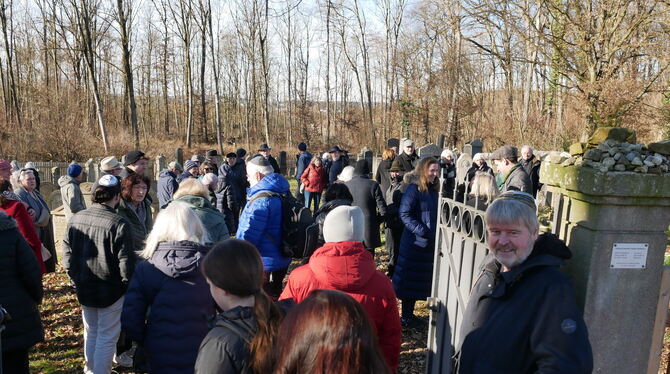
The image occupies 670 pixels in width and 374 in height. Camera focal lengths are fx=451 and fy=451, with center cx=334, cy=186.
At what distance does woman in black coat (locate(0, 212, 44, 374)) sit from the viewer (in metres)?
3.17

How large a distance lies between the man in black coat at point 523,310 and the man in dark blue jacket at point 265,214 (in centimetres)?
258

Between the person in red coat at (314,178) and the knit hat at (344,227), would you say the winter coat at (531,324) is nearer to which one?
the knit hat at (344,227)

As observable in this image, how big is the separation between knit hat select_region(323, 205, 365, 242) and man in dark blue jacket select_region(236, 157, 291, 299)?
184cm

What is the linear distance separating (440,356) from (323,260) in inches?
56.7

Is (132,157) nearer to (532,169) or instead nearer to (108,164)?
(108,164)

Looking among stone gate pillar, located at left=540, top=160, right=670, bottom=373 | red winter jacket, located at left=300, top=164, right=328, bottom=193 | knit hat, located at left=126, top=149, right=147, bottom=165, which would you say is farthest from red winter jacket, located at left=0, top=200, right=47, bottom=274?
red winter jacket, located at left=300, top=164, right=328, bottom=193

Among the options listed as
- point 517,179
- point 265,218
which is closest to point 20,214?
point 265,218

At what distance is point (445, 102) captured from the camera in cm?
2823

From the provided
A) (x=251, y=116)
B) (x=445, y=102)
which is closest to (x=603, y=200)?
(x=445, y=102)

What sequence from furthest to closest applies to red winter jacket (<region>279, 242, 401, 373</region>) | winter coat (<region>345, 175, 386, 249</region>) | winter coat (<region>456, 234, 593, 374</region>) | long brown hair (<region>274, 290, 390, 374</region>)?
winter coat (<region>345, 175, 386, 249</region>), red winter jacket (<region>279, 242, 401, 373</region>), winter coat (<region>456, 234, 593, 374</region>), long brown hair (<region>274, 290, 390, 374</region>)

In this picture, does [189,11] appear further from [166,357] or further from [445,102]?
[166,357]

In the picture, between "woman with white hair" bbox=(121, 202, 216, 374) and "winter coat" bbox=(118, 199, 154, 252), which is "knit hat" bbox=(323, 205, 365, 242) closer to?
"woman with white hair" bbox=(121, 202, 216, 374)

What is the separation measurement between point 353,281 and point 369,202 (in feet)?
12.0

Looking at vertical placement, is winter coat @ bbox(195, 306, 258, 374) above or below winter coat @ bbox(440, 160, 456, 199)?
below
